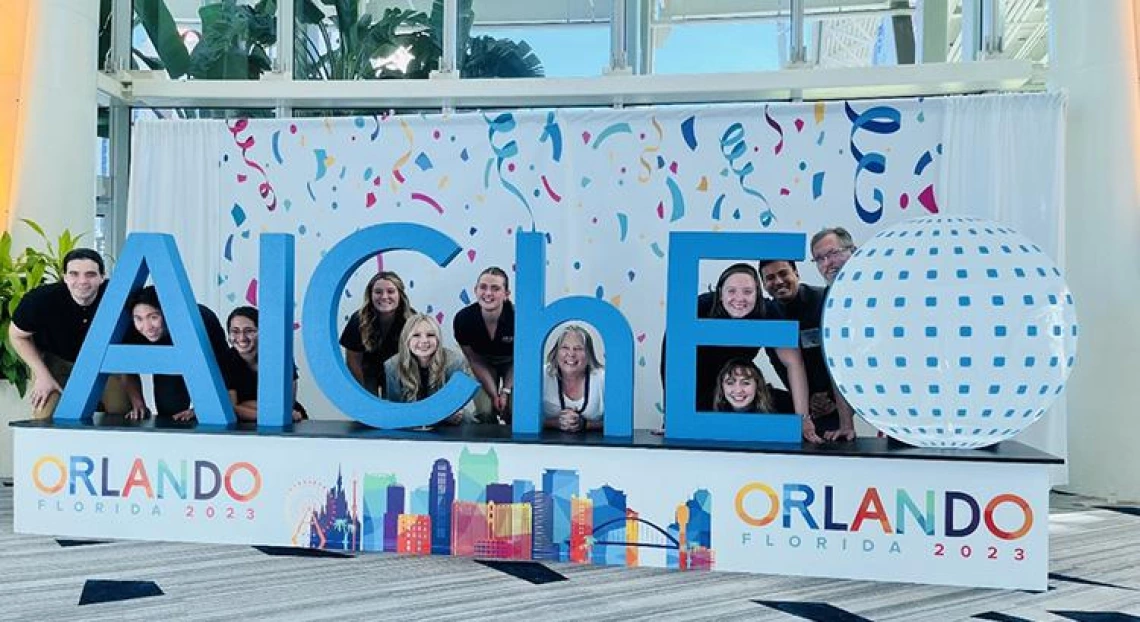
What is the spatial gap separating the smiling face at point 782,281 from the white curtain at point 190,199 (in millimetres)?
3528

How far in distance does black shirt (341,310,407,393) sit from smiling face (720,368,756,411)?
1776 millimetres

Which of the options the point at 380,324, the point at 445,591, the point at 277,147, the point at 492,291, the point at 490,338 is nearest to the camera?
the point at 445,591

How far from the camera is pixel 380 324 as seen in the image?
4.62m

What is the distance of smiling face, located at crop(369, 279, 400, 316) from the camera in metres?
4.58

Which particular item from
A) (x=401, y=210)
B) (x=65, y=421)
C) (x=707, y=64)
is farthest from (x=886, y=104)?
(x=65, y=421)

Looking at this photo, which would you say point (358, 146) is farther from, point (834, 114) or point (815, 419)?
point (815, 419)

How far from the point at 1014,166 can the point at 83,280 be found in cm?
466

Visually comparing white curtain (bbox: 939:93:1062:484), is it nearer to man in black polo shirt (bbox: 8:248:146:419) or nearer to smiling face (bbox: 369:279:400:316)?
smiling face (bbox: 369:279:400:316)

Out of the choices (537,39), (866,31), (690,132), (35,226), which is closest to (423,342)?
(690,132)

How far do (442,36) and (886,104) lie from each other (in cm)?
306

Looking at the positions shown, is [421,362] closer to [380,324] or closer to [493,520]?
[493,520]

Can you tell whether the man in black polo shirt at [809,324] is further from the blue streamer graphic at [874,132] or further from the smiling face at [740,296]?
the blue streamer graphic at [874,132]

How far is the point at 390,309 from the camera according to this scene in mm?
4613

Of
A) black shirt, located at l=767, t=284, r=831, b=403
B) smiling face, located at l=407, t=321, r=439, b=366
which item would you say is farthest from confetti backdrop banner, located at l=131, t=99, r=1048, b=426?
smiling face, located at l=407, t=321, r=439, b=366
